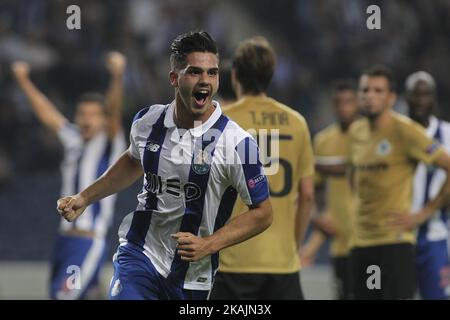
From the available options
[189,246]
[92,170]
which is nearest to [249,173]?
[189,246]

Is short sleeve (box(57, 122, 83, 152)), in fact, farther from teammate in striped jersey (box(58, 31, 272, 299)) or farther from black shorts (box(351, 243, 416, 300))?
teammate in striped jersey (box(58, 31, 272, 299))

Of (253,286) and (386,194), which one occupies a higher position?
(386,194)

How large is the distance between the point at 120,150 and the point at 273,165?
9.43ft

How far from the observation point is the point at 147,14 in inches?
639

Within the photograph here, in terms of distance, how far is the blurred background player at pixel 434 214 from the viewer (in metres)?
8.96

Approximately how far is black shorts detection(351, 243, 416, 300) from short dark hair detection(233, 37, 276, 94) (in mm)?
1730

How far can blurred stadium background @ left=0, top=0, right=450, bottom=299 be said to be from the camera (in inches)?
515

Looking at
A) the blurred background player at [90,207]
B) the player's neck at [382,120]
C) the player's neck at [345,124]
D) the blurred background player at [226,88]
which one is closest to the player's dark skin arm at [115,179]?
the blurred background player at [226,88]

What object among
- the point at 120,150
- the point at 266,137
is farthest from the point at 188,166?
the point at 120,150

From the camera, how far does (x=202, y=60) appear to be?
560 cm

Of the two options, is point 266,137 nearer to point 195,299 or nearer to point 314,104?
point 195,299

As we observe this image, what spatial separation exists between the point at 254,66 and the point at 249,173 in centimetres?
155

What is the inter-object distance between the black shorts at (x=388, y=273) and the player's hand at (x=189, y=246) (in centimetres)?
296

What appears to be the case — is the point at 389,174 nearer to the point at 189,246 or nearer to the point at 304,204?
the point at 304,204
